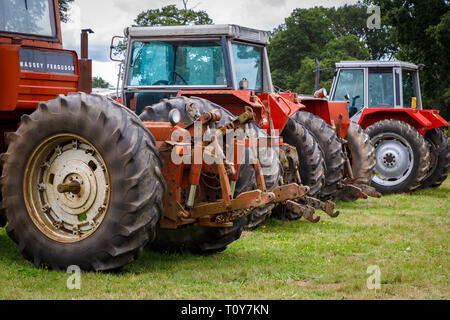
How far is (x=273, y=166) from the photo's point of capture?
7.28 m

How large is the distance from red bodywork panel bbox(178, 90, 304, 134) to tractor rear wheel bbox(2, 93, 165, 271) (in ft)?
11.2

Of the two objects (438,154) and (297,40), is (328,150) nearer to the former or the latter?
(438,154)

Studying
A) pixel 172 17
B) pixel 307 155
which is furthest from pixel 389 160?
pixel 172 17

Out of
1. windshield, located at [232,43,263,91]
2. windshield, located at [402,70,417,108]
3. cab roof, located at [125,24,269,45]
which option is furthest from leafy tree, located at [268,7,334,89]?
cab roof, located at [125,24,269,45]

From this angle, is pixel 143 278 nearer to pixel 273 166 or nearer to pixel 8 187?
pixel 8 187

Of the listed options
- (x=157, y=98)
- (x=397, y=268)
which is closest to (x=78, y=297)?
(x=397, y=268)

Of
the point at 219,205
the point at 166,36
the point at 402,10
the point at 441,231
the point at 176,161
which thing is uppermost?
the point at 402,10

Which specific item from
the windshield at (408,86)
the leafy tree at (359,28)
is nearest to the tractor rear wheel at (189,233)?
the windshield at (408,86)

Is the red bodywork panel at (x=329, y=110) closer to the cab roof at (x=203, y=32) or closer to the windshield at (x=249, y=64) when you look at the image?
the windshield at (x=249, y=64)

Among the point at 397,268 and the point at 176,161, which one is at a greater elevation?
the point at 176,161

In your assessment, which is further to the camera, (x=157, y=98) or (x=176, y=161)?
(x=157, y=98)

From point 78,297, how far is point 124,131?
136 centimetres

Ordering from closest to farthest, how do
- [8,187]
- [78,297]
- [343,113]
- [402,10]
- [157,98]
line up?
[78,297], [8,187], [157,98], [343,113], [402,10]

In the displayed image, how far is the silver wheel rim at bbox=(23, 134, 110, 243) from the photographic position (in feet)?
17.0
